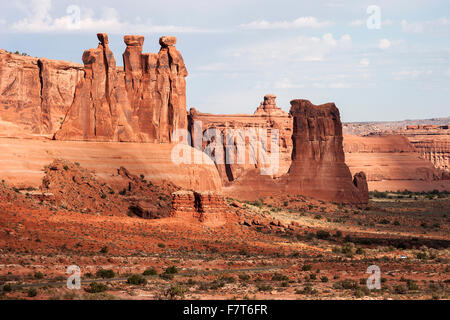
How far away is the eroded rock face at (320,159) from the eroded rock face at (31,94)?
26.7 m

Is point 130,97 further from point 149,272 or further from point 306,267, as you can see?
point 149,272

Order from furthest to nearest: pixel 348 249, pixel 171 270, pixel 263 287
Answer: pixel 348 249
pixel 171 270
pixel 263 287

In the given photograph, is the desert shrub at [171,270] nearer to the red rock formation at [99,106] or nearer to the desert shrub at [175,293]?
the desert shrub at [175,293]

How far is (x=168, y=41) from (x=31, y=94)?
870 inches

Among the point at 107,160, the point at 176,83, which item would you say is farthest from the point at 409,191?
the point at 107,160

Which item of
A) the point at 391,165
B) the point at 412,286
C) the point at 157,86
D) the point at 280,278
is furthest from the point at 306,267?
the point at 391,165

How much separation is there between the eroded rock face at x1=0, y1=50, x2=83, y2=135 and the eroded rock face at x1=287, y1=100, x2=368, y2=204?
26666 mm

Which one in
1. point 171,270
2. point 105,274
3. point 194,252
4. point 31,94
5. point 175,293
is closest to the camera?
point 175,293

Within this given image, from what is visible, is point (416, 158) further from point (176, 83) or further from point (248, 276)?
point (248, 276)

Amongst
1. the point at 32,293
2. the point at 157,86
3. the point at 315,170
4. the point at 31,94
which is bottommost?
the point at 32,293

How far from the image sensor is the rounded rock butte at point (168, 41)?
234ft

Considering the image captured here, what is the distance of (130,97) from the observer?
70.4 meters

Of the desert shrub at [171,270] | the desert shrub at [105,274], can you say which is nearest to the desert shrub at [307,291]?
the desert shrub at [171,270]

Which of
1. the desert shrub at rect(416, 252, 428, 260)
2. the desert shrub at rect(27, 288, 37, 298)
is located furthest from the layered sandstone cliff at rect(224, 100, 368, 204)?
the desert shrub at rect(27, 288, 37, 298)
